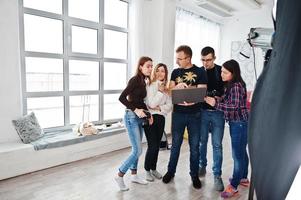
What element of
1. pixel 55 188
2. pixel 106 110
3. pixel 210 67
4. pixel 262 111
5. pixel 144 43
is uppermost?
pixel 144 43

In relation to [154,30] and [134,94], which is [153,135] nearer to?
[134,94]

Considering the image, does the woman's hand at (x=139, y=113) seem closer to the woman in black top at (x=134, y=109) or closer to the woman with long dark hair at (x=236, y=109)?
the woman in black top at (x=134, y=109)

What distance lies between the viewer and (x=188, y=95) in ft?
6.76

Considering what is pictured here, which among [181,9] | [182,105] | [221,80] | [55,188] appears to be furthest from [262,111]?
[181,9]

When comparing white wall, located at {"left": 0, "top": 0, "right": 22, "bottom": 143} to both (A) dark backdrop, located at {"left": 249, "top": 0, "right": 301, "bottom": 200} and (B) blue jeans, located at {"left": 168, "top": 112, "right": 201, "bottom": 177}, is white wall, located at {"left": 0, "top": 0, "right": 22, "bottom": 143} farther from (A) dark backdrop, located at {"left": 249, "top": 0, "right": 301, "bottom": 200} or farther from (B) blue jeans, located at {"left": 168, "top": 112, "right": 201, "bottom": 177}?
(A) dark backdrop, located at {"left": 249, "top": 0, "right": 301, "bottom": 200}

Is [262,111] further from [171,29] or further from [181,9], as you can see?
[181,9]

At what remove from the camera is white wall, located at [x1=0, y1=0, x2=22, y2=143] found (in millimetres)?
2537

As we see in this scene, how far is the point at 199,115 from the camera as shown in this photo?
7.47ft

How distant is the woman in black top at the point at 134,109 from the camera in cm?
223

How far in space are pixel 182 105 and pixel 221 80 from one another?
55cm

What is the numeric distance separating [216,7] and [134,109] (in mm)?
3766

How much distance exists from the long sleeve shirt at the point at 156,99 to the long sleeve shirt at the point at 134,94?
0.21 ft

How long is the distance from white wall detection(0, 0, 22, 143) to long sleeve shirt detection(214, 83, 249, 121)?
2461mm

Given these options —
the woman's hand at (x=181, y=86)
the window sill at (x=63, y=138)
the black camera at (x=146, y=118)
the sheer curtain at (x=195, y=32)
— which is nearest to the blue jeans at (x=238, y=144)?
the woman's hand at (x=181, y=86)
